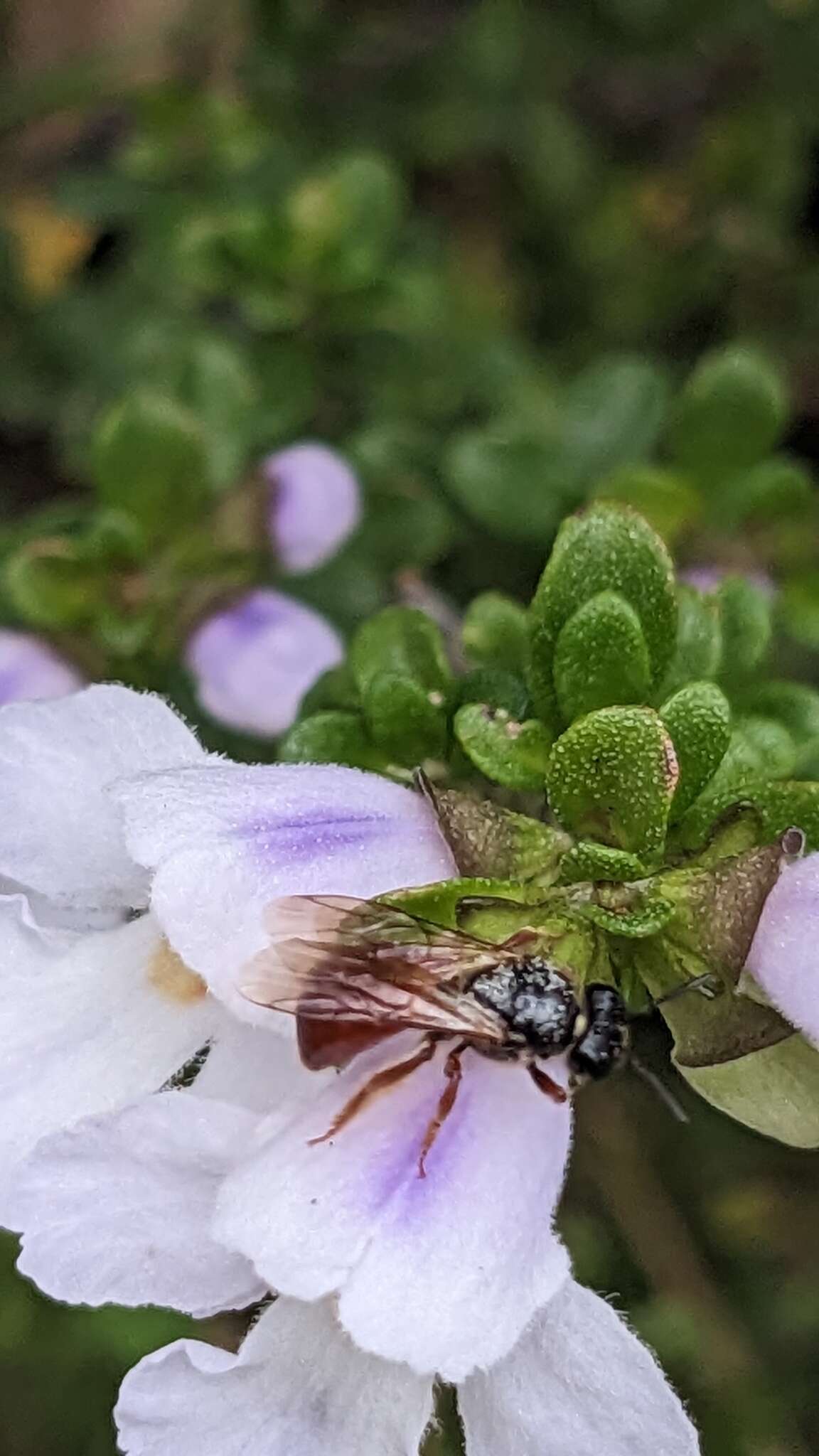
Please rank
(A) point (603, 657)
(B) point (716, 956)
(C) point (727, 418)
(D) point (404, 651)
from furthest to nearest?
(C) point (727, 418), (D) point (404, 651), (A) point (603, 657), (B) point (716, 956)

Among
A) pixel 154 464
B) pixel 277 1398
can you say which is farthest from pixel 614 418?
pixel 277 1398

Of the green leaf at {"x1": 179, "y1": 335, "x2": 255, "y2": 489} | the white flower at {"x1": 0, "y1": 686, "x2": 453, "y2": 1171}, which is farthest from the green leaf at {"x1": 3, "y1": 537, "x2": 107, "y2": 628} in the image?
the white flower at {"x1": 0, "y1": 686, "x2": 453, "y2": 1171}

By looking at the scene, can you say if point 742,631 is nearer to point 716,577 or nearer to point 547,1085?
point 716,577

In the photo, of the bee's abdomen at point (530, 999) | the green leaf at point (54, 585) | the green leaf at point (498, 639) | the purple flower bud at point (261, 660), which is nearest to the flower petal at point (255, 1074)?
the bee's abdomen at point (530, 999)

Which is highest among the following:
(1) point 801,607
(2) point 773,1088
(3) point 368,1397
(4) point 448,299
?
(2) point 773,1088

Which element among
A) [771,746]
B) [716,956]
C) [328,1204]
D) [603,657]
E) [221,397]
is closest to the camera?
[328,1204]

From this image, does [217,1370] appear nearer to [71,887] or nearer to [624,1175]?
→ [71,887]

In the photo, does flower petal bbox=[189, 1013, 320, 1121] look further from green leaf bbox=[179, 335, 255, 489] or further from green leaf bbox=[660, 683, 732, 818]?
green leaf bbox=[179, 335, 255, 489]
